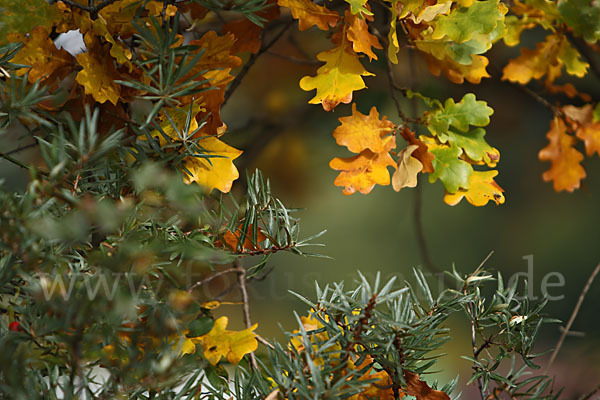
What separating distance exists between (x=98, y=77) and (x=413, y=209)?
0.75 meters

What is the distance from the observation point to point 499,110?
1.02 meters

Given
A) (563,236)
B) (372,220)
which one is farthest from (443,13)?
(563,236)

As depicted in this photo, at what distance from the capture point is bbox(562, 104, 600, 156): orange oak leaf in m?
0.58

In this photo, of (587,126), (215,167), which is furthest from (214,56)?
(587,126)

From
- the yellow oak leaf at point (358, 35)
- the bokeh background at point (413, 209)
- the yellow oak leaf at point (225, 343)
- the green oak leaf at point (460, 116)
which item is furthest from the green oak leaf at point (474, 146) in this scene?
the bokeh background at point (413, 209)

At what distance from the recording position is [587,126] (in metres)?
0.59

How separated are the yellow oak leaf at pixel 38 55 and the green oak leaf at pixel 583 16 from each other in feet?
1.44

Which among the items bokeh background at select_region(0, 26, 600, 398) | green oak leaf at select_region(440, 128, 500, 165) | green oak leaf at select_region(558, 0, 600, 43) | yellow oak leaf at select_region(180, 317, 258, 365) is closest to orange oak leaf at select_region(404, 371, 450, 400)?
yellow oak leaf at select_region(180, 317, 258, 365)

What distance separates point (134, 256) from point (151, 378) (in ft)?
0.18

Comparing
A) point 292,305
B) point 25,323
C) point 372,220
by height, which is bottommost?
point 292,305

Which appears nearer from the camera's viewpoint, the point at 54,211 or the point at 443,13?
the point at 54,211

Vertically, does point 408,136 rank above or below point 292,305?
above

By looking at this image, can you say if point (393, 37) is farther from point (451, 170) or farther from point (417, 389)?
point (417, 389)

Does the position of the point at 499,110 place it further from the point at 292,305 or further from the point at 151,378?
the point at 151,378
